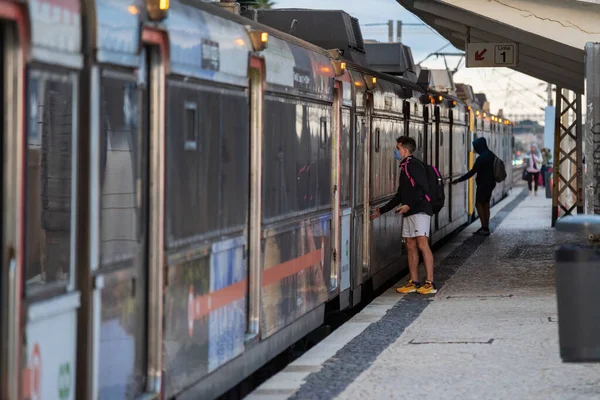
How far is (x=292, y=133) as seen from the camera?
939 cm

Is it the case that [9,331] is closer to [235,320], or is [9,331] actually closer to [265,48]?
[235,320]

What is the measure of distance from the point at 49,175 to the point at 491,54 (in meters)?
14.7

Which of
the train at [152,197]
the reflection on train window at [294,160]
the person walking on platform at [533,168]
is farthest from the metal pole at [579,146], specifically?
the person walking on platform at [533,168]

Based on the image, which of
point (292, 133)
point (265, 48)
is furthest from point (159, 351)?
point (292, 133)

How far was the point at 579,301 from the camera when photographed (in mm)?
6855

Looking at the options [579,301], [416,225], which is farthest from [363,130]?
[579,301]

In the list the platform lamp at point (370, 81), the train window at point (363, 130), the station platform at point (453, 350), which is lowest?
the station platform at point (453, 350)

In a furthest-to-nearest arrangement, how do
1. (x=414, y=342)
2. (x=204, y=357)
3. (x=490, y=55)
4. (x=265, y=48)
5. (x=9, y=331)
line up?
1. (x=490, y=55)
2. (x=414, y=342)
3. (x=265, y=48)
4. (x=204, y=357)
5. (x=9, y=331)

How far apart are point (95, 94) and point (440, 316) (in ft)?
23.6

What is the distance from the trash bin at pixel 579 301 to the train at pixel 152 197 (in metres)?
1.85

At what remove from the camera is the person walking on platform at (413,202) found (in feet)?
44.0

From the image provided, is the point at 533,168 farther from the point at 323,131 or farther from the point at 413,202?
the point at 323,131

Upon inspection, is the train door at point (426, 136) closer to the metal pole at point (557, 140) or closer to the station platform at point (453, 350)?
the station platform at point (453, 350)

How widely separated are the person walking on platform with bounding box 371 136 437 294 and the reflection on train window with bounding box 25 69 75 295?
766 centimetres
